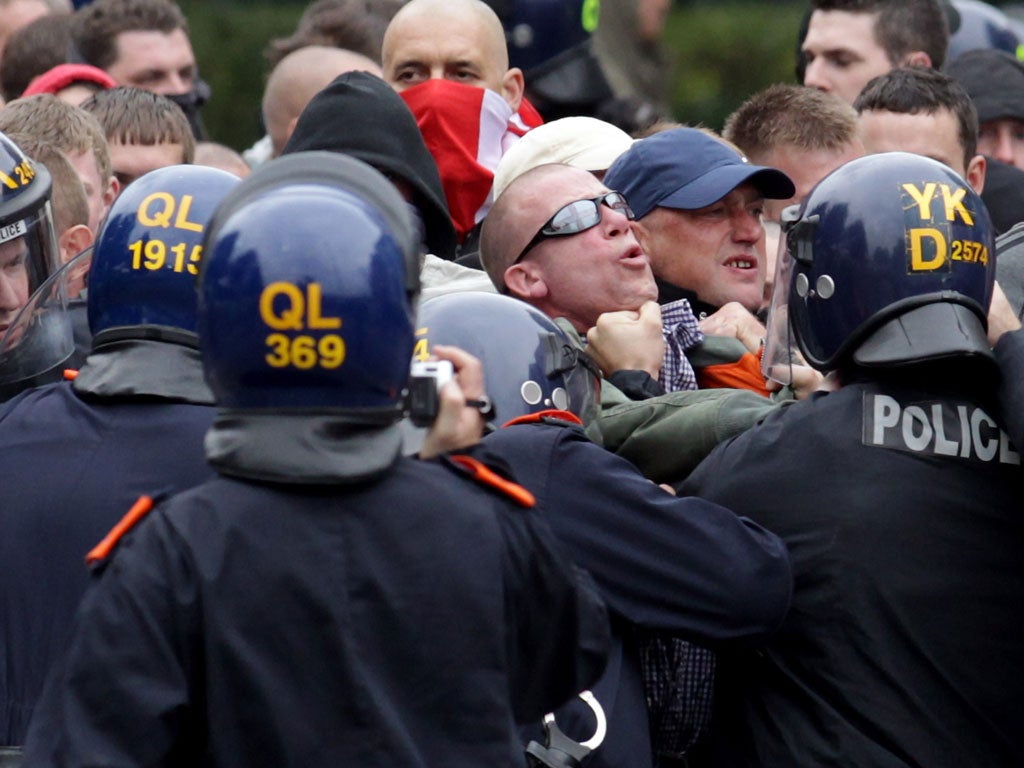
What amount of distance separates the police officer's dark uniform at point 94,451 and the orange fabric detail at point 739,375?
5.27ft

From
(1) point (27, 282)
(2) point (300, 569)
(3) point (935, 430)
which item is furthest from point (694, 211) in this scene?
(2) point (300, 569)

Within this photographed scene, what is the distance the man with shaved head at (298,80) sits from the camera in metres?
7.92

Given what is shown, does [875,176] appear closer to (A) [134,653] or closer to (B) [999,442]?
(B) [999,442]

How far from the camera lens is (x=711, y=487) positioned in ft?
13.3

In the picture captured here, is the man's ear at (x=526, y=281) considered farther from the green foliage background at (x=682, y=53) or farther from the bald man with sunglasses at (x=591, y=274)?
the green foliage background at (x=682, y=53)

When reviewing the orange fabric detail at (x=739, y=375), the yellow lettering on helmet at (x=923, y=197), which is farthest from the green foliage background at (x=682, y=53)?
the yellow lettering on helmet at (x=923, y=197)

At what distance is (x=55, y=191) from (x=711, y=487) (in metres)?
2.64

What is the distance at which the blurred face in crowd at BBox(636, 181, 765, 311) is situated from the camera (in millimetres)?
5395

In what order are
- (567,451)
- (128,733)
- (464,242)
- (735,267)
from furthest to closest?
(464,242) → (735,267) → (567,451) → (128,733)

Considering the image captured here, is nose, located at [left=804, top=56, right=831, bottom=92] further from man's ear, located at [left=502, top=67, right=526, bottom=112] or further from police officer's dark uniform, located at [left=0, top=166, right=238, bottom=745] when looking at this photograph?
police officer's dark uniform, located at [left=0, top=166, right=238, bottom=745]

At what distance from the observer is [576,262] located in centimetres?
498

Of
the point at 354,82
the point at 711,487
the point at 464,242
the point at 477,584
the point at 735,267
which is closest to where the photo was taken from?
the point at 477,584

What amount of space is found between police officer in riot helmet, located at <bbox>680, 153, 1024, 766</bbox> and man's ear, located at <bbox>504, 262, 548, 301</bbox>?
3.56 ft

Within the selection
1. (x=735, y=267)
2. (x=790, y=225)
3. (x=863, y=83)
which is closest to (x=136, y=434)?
Result: (x=790, y=225)
